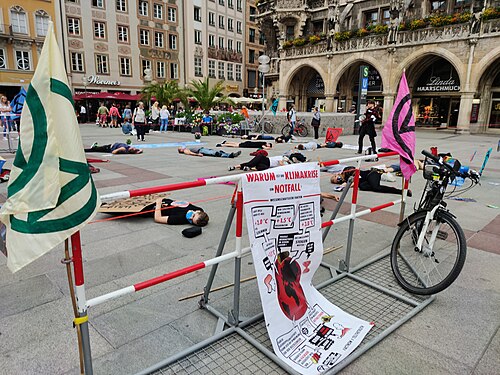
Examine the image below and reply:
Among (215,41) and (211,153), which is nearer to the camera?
(211,153)

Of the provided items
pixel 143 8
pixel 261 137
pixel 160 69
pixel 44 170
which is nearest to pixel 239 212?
pixel 44 170

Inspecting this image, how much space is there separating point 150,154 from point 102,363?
447 inches

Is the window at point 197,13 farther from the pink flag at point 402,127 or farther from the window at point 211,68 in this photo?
the pink flag at point 402,127

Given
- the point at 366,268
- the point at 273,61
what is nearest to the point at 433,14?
the point at 273,61

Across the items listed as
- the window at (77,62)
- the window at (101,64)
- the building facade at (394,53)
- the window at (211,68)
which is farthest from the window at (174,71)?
the building facade at (394,53)

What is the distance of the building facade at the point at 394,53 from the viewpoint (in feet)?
83.1

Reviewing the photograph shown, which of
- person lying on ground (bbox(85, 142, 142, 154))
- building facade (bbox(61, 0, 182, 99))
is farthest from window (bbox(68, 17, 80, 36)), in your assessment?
person lying on ground (bbox(85, 142, 142, 154))

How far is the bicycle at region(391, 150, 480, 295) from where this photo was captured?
3705 millimetres

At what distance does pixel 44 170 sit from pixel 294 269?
2.00m

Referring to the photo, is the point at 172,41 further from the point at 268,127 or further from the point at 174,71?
the point at 268,127

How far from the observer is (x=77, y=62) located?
39750 millimetres

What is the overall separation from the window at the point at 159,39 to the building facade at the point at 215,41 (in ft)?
11.2

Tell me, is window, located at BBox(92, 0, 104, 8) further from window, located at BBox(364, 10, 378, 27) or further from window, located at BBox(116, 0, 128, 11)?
window, located at BBox(364, 10, 378, 27)

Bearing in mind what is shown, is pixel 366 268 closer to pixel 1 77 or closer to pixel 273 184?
pixel 273 184
